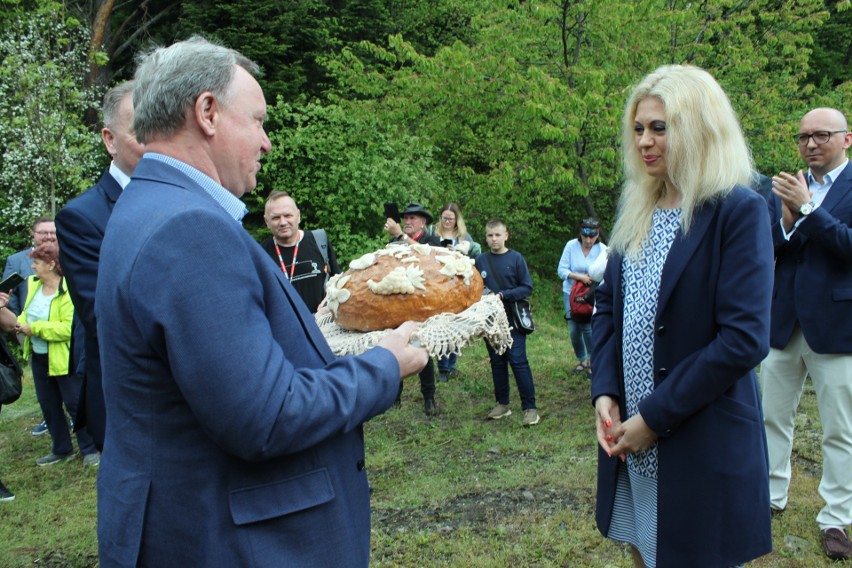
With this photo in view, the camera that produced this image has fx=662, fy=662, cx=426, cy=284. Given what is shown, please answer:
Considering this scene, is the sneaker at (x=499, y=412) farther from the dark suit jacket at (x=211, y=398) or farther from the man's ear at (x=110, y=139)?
the dark suit jacket at (x=211, y=398)

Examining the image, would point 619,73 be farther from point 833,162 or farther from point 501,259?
point 833,162

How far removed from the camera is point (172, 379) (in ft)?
4.54

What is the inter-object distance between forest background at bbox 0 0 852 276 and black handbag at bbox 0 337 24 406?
23.4ft

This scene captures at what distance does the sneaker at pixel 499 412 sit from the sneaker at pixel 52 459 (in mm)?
4215

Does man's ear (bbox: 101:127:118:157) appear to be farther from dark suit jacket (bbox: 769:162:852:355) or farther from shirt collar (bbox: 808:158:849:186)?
shirt collar (bbox: 808:158:849:186)

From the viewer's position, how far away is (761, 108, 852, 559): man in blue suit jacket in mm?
3568

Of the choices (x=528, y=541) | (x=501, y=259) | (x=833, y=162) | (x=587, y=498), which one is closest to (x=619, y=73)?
(x=501, y=259)

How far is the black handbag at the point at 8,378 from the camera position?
4.93 meters

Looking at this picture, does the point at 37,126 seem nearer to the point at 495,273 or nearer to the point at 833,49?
the point at 495,273

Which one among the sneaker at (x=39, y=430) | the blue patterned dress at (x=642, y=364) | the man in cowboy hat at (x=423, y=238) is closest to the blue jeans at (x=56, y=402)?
the sneaker at (x=39, y=430)

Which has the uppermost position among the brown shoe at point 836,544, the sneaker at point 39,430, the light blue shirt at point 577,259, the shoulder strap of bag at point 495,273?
the shoulder strap of bag at point 495,273

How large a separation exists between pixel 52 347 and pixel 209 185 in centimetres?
566

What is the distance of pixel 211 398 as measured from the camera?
1.29m

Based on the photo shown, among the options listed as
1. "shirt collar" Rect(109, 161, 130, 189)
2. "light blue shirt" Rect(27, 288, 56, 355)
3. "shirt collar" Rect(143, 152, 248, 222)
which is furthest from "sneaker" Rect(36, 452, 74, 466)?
"shirt collar" Rect(143, 152, 248, 222)
